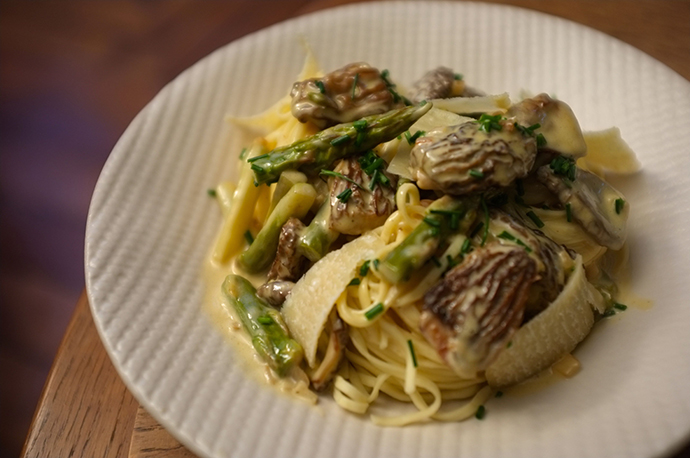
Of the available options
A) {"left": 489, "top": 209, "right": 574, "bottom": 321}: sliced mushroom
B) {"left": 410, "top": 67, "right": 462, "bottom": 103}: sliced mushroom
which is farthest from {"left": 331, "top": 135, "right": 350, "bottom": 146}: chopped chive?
{"left": 489, "top": 209, "right": 574, "bottom": 321}: sliced mushroom

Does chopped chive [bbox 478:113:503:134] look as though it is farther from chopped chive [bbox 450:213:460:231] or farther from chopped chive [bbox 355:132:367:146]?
chopped chive [bbox 355:132:367:146]

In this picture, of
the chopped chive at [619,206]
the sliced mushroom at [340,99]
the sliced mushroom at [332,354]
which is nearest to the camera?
the sliced mushroom at [332,354]

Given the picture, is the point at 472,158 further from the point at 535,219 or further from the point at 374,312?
the point at 374,312

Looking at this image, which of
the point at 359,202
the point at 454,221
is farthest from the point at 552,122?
the point at 359,202

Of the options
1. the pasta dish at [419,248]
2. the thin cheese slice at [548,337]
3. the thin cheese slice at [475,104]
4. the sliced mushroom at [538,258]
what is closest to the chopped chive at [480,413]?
the pasta dish at [419,248]

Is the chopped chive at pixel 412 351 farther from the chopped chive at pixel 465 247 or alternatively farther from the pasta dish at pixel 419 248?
the chopped chive at pixel 465 247

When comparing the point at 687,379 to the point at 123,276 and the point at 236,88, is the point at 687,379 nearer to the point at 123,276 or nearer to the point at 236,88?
the point at 123,276
